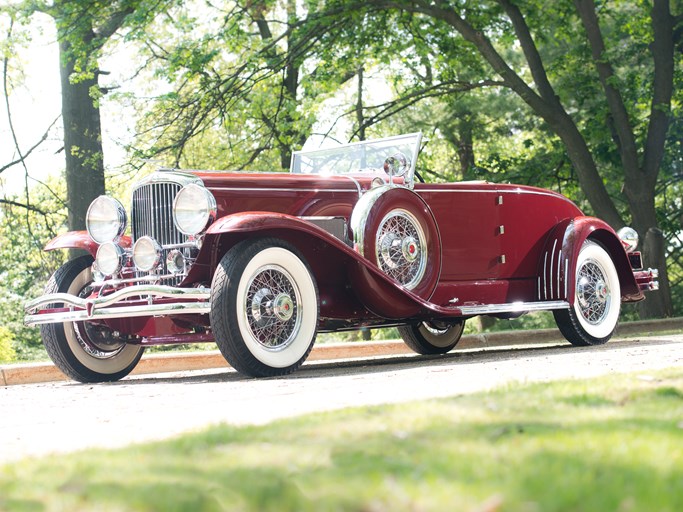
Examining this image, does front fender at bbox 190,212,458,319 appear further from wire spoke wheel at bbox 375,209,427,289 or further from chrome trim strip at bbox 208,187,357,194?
Answer: chrome trim strip at bbox 208,187,357,194

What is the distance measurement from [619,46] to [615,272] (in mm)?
11142

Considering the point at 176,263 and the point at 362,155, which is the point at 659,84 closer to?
the point at 362,155

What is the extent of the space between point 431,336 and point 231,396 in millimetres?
5073

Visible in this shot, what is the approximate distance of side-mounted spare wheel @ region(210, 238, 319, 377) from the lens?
6684 mm

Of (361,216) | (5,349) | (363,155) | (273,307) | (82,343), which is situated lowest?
(5,349)

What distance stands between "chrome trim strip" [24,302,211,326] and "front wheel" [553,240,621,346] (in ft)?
12.8

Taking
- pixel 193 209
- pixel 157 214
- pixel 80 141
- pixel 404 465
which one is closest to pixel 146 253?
pixel 157 214

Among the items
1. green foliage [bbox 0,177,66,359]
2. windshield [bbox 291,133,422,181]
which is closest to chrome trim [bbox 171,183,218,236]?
windshield [bbox 291,133,422,181]

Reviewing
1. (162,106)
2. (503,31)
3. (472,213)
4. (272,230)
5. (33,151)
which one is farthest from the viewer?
(33,151)

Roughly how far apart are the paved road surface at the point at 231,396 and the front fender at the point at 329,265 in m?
0.54

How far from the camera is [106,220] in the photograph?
27.3ft

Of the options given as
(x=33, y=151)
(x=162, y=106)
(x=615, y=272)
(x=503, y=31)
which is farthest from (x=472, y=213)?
(x=33, y=151)

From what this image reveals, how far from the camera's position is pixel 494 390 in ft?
14.9

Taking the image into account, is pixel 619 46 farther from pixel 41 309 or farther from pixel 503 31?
pixel 41 309
